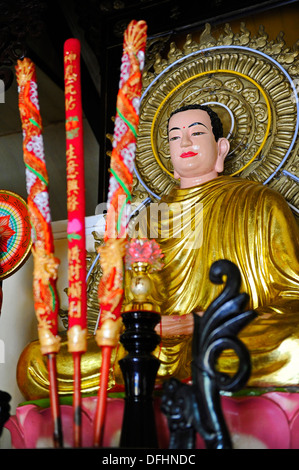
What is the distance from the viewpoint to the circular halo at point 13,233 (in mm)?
2520

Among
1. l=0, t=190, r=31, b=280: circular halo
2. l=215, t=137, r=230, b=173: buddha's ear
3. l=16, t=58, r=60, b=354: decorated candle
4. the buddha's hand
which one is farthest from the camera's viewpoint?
l=215, t=137, r=230, b=173: buddha's ear

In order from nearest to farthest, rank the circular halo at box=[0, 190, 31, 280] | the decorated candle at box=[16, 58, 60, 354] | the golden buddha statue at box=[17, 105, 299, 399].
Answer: the decorated candle at box=[16, 58, 60, 354], the golden buddha statue at box=[17, 105, 299, 399], the circular halo at box=[0, 190, 31, 280]

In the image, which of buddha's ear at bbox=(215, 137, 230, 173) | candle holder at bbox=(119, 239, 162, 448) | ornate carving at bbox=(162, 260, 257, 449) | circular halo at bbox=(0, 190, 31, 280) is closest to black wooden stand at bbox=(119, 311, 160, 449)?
candle holder at bbox=(119, 239, 162, 448)

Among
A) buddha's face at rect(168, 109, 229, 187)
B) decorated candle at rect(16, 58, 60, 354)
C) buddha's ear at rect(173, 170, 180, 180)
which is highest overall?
buddha's face at rect(168, 109, 229, 187)

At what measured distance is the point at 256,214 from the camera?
8.31 ft

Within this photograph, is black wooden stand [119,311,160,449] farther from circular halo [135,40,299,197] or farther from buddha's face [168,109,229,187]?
circular halo [135,40,299,197]

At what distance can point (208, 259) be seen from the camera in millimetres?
2484

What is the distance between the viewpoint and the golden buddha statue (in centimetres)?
195

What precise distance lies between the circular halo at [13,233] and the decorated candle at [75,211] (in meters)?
1.24

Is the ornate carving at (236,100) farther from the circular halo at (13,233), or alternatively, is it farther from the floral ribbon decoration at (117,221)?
the floral ribbon decoration at (117,221)

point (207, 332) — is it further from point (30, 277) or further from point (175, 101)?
point (175, 101)

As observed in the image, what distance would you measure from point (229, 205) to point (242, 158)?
432 millimetres
